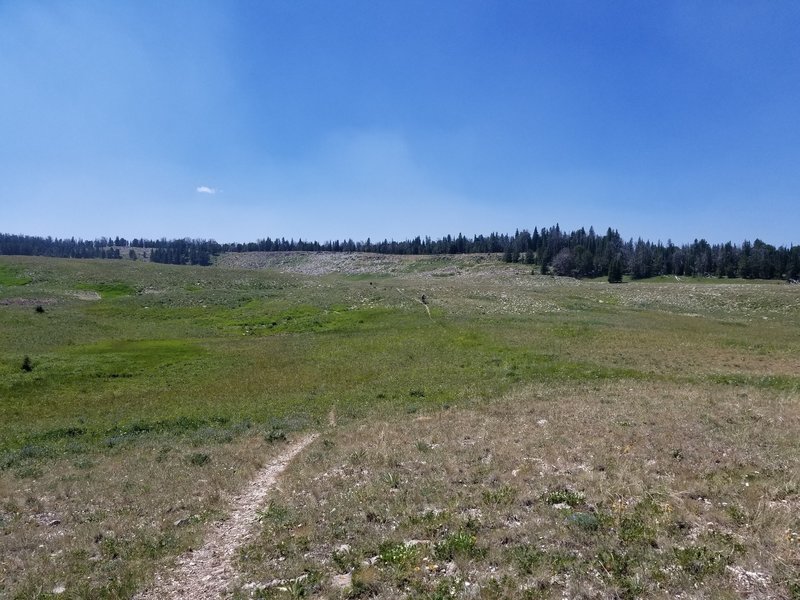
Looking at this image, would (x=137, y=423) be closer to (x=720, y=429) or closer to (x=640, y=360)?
(x=720, y=429)

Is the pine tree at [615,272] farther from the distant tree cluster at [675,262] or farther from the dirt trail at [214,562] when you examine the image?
the dirt trail at [214,562]

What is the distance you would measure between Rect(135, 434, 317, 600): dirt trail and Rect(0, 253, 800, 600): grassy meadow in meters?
0.37

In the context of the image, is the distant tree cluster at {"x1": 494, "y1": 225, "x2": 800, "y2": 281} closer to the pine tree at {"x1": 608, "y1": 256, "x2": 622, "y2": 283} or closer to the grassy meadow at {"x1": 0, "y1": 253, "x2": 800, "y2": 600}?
the pine tree at {"x1": 608, "y1": 256, "x2": 622, "y2": 283}

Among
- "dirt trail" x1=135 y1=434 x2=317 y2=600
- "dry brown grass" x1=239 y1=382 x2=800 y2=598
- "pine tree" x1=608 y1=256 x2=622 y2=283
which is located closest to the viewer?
"dry brown grass" x1=239 y1=382 x2=800 y2=598

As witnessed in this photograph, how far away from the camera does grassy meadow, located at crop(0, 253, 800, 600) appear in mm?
8484

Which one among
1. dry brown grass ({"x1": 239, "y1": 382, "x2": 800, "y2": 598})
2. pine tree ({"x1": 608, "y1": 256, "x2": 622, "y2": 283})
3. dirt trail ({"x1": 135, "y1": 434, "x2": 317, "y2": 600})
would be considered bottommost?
dirt trail ({"x1": 135, "y1": 434, "x2": 317, "y2": 600})

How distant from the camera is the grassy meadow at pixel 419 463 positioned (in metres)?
8.48

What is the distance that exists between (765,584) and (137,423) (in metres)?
23.8

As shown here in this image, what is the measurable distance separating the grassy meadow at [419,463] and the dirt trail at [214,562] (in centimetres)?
37

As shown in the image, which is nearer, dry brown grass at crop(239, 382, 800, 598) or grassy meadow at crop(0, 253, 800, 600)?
dry brown grass at crop(239, 382, 800, 598)

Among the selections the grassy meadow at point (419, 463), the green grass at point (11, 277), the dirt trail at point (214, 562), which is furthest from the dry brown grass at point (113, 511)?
the green grass at point (11, 277)

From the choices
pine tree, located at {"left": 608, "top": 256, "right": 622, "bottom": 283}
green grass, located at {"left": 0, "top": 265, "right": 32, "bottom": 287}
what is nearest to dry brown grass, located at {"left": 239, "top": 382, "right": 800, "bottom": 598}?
green grass, located at {"left": 0, "top": 265, "right": 32, "bottom": 287}

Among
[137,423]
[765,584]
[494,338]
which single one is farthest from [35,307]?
[765,584]

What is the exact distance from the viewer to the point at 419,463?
14.2 metres
